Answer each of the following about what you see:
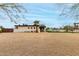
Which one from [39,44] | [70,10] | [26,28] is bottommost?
[39,44]

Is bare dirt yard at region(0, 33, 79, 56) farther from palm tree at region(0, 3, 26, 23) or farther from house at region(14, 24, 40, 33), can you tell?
palm tree at region(0, 3, 26, 23)

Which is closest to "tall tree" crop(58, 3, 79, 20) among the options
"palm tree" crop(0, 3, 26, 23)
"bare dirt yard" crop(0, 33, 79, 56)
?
"bare dirt yard" crop(0, 33, 79, 56)

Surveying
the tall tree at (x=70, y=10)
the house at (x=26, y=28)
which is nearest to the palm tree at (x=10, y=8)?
the house at (x=26, y=28)

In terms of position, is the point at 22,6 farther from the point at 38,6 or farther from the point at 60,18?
the point at 60,18

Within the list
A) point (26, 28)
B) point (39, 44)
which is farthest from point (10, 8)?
point (39, 44)

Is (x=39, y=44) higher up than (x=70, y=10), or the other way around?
(x=70, y=10)

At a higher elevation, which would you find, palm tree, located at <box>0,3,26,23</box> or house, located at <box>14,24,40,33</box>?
palm tree, located at <box>0,3,26,23</box>

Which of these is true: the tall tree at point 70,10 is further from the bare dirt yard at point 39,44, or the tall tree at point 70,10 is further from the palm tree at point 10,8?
the palm tree at point 10,8

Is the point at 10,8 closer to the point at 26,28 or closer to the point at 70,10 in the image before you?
the point at 26,28
